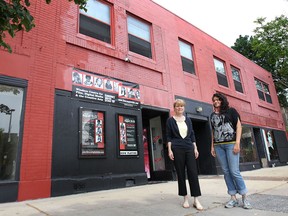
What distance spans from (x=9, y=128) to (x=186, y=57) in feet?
27.3

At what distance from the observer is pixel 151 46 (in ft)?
32.0

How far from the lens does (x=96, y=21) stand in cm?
809

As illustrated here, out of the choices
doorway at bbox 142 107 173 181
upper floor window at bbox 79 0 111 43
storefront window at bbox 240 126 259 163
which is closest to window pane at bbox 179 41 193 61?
doorway at bbox 142 107 173 181

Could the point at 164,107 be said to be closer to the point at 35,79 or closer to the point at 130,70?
the point at 130,70

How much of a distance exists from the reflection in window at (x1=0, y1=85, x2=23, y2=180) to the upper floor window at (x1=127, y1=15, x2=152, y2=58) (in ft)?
15.0

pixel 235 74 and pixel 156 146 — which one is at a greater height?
pixel 235 74

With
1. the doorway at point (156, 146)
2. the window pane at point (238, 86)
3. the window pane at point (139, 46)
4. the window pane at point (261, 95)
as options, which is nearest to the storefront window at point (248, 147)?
the window pane at point (238, 86)

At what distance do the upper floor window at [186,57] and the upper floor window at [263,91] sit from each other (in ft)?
26.6

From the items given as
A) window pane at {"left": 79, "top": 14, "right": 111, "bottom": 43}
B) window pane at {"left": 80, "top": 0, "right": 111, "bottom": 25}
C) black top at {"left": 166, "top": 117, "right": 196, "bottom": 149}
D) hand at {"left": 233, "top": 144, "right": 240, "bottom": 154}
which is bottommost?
hand at {"left": 233, "top": 144, "right": 240, "bottom": 154}

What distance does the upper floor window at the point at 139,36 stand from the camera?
9.06 metres

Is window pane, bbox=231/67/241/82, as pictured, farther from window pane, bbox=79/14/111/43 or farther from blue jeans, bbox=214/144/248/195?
blue jeans, bbox=214/144/248/195

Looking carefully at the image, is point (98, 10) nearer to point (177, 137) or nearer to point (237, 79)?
point (177, 137)

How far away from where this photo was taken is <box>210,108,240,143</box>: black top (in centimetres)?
393

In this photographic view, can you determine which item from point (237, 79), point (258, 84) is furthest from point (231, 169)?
point (258, 84)
